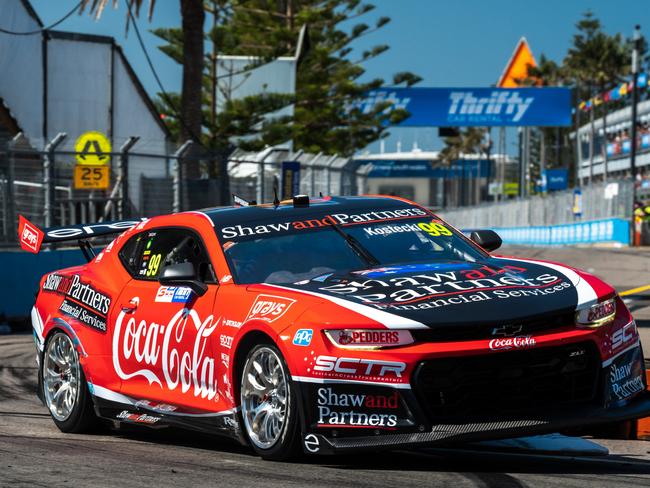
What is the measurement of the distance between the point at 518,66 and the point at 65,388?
113 m

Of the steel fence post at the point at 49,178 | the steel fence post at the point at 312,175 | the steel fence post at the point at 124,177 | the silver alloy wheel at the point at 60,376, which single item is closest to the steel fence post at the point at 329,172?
the steel fence post at the point at 312,175

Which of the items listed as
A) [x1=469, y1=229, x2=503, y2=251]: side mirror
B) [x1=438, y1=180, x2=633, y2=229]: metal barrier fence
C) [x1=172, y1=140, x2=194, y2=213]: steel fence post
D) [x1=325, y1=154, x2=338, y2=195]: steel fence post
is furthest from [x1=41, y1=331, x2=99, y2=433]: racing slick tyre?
[x1=438, y1=180, x2=633, y2=229]: metal barrier fence

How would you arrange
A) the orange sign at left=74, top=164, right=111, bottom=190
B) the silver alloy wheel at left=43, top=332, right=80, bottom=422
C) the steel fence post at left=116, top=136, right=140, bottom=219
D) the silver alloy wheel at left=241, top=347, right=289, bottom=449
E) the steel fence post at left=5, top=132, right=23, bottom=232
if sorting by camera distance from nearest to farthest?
the silver alloy wheel at left=241, top=347, right=289, bottom=449
the silver alloy wheel at left=43, top=332, right=80, bottom=422
the steel fence post at left=5, top=132, right=23, bottom=232
the orange sign at left=74, top=164, right=111, bottom=190
the steel fence post at left=116, top=136, right=140, bottom=219

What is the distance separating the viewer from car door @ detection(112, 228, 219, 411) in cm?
689

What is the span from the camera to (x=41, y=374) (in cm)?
852

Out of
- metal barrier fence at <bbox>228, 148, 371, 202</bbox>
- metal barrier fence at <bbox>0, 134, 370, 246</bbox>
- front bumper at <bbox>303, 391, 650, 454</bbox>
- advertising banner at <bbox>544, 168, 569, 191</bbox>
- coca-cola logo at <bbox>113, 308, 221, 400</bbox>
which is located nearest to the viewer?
front bumper at <bbox>303, 391, 650, 454</bbox>

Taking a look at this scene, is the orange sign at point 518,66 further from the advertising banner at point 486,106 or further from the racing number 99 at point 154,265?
the racing number 99 at point 154,265

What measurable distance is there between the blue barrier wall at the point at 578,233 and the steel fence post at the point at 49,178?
26701mm

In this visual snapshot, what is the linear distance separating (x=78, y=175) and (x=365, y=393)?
13.6m

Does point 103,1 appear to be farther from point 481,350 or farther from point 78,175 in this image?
point 481,350

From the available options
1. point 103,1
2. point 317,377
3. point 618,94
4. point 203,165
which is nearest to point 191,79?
point 103,1

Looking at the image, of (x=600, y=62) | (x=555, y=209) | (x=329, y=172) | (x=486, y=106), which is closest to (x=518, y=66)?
(x=600, y=62)

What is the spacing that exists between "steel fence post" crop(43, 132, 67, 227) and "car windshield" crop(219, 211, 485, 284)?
11.2m

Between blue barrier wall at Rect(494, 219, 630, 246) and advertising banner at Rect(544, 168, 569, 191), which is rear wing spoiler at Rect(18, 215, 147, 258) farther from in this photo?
advertising banner at Rect(544, 168, 569, 191)
